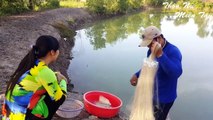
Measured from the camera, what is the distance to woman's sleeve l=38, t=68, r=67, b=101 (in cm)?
254

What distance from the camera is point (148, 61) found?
3254mm

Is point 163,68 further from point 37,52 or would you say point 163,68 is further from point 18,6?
point 18,6

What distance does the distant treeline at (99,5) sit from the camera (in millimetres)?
17750

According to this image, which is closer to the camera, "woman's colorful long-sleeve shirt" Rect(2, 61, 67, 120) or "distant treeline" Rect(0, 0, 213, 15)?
"woman's colorful long-sleeve shirt" Rect(2, 61, 67, 120)

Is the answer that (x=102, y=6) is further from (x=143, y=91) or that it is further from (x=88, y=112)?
(x=143, y=91)

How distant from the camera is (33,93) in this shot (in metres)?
2.61

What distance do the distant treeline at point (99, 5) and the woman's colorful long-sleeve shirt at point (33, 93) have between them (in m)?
14.8

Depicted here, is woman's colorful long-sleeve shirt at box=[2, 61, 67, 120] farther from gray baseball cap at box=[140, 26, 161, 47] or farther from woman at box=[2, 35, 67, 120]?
gray baseball cap at box=[140, 26, 161, 47]

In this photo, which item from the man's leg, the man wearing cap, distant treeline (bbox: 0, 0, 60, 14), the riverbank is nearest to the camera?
the man wearing cap

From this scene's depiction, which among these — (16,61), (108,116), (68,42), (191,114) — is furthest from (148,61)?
(68,42)

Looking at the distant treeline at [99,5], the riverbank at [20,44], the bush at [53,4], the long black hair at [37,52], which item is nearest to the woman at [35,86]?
the long black hair at [37,52]

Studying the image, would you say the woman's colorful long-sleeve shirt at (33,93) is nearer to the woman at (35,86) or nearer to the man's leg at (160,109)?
the woman at (35,86)

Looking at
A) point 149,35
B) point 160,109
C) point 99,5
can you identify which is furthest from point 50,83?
point 99,5

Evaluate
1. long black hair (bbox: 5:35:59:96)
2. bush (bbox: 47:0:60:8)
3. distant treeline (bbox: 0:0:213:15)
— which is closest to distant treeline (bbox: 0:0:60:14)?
distant treeline (bbox: 0:0:213:15)
